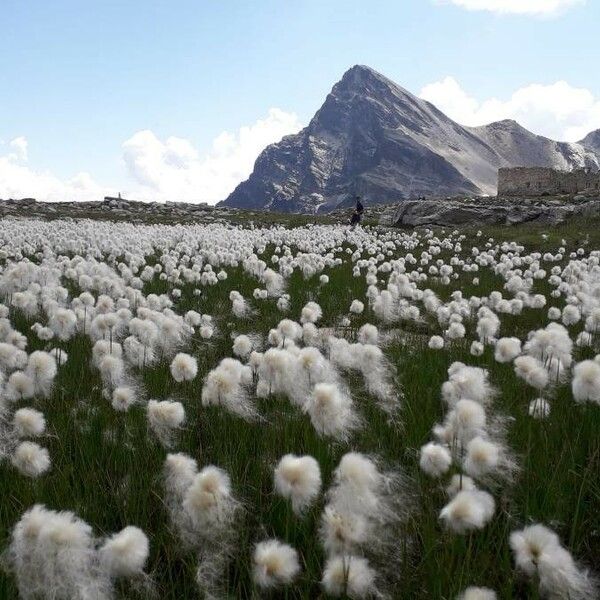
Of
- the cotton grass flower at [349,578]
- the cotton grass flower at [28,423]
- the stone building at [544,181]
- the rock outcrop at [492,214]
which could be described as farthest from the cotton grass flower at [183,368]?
the stone building at [544,181]

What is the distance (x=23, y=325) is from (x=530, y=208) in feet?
79.6

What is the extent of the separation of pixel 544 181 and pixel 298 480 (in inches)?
2598

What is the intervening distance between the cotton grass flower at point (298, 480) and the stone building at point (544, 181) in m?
54.4

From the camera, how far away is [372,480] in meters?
2.25

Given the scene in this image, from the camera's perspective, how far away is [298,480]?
90.4 inches

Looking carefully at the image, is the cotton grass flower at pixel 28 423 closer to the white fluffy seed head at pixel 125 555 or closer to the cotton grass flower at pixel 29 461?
the cotton grass flower at pixel 29 461

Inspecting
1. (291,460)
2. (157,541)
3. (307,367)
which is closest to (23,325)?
(307,367)

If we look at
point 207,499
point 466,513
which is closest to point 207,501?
point 207,499

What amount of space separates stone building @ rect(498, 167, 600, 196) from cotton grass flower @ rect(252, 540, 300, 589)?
54681 mm

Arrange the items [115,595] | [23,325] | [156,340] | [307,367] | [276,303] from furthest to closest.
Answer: [276,303] → [23,325] → [156,340] → [307,367] → [115,595]

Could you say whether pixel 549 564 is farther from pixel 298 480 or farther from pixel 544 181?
pixel 544 181

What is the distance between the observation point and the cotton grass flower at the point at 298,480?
2297 mm

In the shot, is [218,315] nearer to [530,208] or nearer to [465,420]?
[465,420]

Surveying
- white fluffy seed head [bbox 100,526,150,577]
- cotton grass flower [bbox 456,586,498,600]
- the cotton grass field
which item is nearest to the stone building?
the cotton grass field
